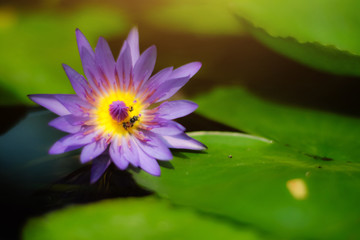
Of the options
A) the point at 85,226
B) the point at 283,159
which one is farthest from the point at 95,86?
the point at 283,159

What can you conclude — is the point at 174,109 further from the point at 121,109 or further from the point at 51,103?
the point at 51,103

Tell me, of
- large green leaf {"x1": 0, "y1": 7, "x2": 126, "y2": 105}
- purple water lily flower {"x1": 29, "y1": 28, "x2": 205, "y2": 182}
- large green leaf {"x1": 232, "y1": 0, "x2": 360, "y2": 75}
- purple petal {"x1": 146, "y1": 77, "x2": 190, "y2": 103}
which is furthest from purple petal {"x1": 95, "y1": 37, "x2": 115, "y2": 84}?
large green leaf {"x1": 232, "y1": 0, "x2": 360, "y2": 75}

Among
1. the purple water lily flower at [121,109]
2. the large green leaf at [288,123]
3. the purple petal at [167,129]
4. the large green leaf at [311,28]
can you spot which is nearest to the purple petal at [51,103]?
the purple water lily flower at [121,109]

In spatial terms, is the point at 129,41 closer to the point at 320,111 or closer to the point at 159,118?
the point at 159,118

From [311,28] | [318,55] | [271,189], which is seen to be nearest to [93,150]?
[271,189]

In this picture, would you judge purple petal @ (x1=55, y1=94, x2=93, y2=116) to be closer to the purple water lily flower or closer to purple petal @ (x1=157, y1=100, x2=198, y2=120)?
the purple water lily flower

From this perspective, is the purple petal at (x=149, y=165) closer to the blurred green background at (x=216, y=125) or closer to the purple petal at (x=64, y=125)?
the blurred green background at (x=216, y=125)
